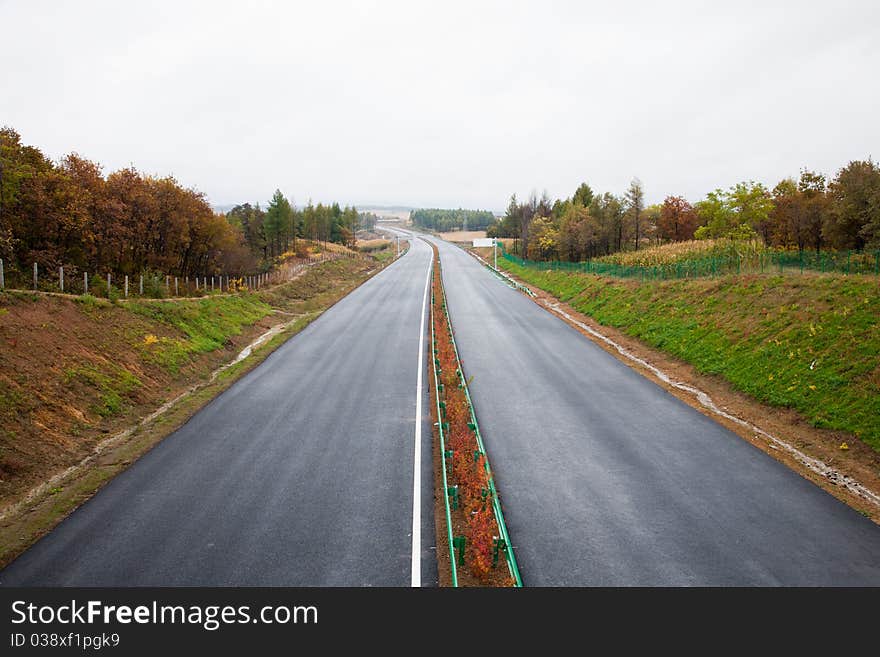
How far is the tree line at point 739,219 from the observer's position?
32.1m

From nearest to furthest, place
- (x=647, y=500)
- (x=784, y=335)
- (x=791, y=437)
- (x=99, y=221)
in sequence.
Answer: (x=647, y=500)
(x=791, y=437)
(x=784, y=335)
(x=99, y=221)

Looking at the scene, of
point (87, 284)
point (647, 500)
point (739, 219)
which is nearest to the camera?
point (647, 500)

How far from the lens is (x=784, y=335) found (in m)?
19.6

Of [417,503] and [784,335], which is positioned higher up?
[784,335]

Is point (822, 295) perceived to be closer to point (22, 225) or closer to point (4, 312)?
point (4, 312)

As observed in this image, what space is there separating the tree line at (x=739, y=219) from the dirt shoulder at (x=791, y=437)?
18.0 meters

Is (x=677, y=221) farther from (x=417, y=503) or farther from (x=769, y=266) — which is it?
(x=417, y=503)

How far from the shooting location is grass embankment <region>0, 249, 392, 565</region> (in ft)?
38.0

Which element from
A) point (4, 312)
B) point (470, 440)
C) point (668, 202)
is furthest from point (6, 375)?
point (668, 202)

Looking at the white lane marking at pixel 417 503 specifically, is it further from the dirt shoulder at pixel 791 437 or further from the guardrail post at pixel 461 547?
the dirt shoulder at pixel 791 437

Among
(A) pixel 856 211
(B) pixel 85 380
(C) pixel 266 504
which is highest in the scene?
(A) pixel 856 211

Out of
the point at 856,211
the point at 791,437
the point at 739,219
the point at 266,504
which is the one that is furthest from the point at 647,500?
the point at 739,219

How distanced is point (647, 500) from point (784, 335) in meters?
12.5
